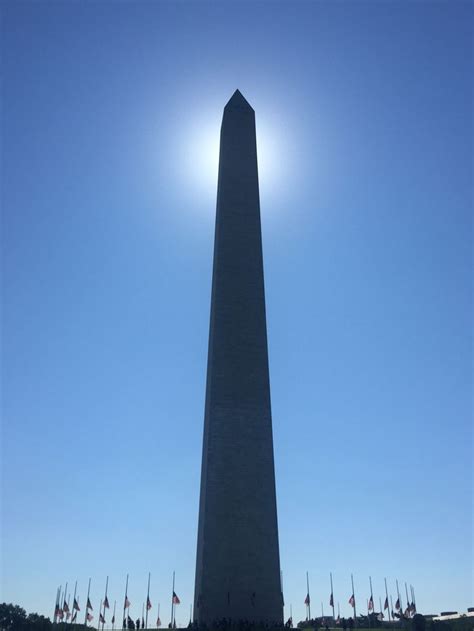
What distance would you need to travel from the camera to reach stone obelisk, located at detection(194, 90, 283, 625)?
89.9 ft

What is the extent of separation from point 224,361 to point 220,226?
811cm

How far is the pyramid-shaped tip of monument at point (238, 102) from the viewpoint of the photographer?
39.7 meters

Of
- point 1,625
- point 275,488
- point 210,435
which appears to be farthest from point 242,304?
point 1,625

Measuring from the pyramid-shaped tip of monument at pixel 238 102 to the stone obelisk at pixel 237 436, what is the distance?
13.2 ft

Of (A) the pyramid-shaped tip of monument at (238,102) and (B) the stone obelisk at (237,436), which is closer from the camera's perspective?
(B) the stone obelisk at (237,436)

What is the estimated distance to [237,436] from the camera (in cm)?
2997

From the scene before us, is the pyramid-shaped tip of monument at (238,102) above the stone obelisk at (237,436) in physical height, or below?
above

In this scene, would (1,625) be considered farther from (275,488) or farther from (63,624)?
(275,488)

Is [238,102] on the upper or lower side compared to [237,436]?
upper

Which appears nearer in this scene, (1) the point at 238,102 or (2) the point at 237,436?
(2) the point at 237,436

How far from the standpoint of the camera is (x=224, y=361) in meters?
31.6

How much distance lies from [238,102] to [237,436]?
21578mm

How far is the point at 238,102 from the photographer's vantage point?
40094mm

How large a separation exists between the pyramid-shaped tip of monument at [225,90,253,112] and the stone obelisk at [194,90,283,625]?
4.03 metres
